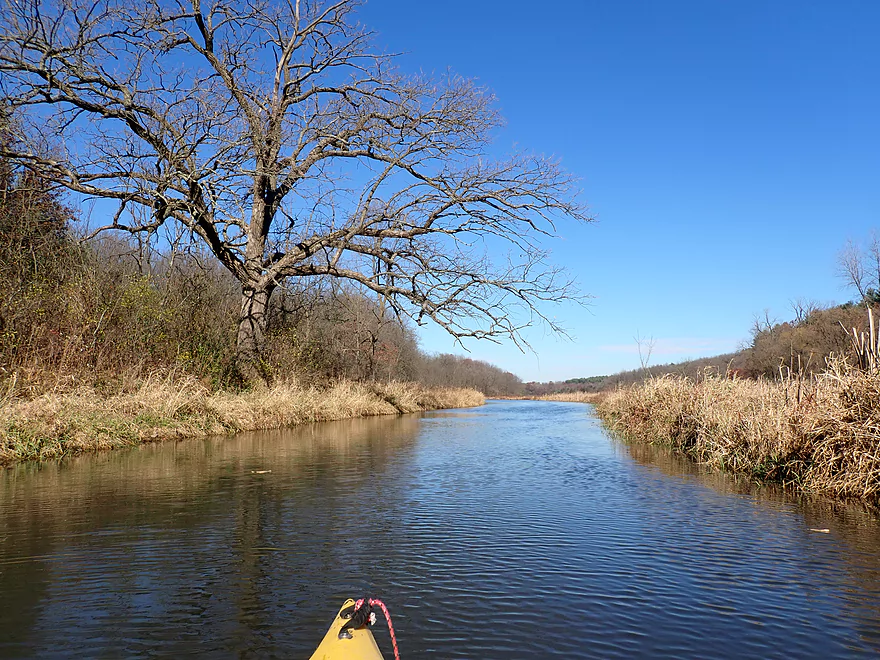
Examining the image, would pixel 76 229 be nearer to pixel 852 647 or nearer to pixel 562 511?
pixel 562 511

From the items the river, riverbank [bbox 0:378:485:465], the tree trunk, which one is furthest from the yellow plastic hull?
the tree trunk

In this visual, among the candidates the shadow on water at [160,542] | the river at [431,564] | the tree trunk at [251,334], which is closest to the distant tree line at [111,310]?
the tree trunk at [251,334]

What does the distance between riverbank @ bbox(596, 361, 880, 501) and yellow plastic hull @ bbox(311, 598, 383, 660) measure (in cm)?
716

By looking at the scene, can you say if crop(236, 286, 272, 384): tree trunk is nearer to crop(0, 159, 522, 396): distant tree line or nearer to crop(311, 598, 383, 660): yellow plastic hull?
crop(0, 159, 522, 396): distant tree line

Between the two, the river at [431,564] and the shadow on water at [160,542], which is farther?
the shadow on water at [160,542]

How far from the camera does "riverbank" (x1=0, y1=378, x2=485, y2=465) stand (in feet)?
32.3

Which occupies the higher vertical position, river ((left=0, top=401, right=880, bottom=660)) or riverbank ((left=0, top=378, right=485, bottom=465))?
riverbank ((left=0, top=378, right=485, bottom=465))

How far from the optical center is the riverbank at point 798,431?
7.45m

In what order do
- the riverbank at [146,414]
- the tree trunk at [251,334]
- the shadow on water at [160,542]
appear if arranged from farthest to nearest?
the tree trunk at [251,334] → the riverbank at [146,414] → the shadow on water at [160,542]

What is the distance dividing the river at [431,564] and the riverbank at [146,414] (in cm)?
86

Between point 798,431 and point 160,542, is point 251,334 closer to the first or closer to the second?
point 160,542

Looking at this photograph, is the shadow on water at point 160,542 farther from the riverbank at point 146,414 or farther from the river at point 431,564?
the riverbank at point 146,414

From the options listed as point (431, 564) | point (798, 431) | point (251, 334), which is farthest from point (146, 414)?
point (798, 431)

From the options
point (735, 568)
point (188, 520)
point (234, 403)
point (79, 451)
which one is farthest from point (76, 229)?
point (735, 568)
